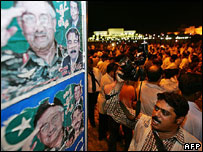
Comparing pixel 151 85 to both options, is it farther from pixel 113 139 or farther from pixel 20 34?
pixel 20 34

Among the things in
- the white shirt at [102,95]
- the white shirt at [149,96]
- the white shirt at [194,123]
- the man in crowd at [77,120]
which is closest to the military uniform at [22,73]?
the man in crowd at [77,120]

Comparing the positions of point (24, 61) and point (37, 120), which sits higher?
point (24, 61)

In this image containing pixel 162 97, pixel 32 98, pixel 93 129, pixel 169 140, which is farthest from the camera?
pixel 93 129

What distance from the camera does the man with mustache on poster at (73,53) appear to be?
1.02 meters

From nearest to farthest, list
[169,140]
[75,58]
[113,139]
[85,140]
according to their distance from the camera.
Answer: [75,58], [85,140], [169,140], [113,139]

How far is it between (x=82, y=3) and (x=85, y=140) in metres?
1.13

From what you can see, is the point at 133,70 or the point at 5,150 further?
the point at 133,70

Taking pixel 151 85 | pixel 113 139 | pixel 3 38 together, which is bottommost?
pixel 113 139

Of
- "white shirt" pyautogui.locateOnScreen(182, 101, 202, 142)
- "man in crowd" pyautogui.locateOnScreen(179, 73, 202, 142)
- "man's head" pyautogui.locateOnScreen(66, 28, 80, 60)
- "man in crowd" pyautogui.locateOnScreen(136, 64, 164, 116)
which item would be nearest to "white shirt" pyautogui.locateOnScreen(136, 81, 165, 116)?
"man in crowd" pyautogui.locateOnScreen(136, 64, 164, 116)

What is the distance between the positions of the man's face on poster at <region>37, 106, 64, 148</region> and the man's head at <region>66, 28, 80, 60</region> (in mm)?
374

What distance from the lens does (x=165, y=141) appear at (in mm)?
1556

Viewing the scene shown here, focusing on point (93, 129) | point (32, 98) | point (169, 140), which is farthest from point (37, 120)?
point (93, 129)

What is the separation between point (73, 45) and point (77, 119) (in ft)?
1.88

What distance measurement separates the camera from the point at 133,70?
2295mm
